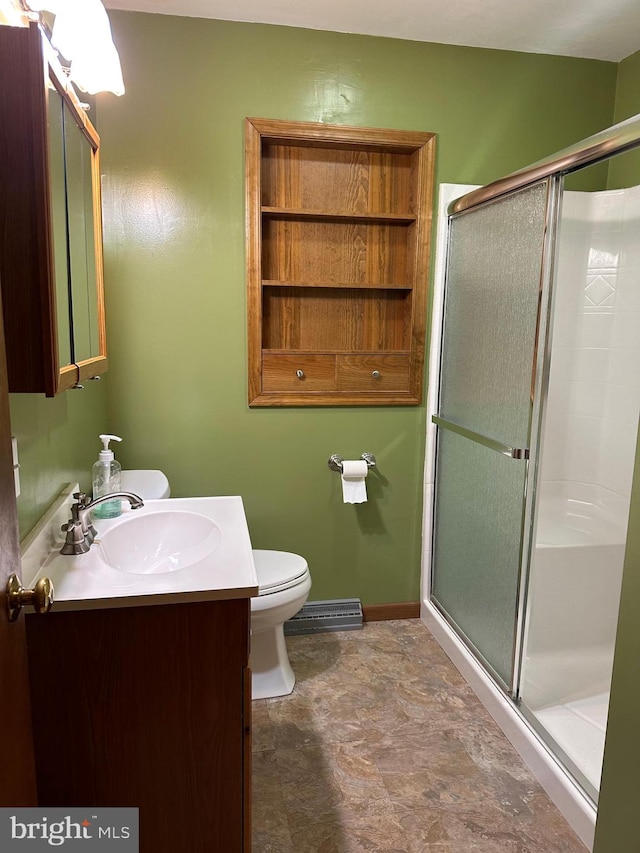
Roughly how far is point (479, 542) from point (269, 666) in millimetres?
942

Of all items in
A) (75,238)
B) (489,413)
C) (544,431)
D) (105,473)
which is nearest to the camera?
(75,238)

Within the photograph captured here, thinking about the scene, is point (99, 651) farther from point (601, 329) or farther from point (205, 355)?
point (601, 329)

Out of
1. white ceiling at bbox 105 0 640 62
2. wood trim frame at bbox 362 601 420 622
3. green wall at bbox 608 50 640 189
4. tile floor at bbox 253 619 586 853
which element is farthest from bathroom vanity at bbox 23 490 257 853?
green wall at bbox 608 50 640 189

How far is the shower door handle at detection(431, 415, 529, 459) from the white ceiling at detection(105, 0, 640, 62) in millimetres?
1542

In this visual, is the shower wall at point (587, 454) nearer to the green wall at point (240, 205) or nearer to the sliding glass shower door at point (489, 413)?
the sliding glass shower door at point (489, 413)

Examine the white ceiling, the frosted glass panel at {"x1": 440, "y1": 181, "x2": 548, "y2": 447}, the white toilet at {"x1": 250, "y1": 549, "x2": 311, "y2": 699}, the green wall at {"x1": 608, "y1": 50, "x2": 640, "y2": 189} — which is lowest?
the white toilet at {"x1": 250, "y1": 549, "x2": 311, "y2": 699}

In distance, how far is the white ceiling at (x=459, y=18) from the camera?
2.06 m

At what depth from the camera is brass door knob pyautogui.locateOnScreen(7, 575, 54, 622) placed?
36.3 inches

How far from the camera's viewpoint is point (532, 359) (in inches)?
73.3

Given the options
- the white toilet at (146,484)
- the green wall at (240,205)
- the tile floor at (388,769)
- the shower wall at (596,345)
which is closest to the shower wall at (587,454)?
the shower wall at (596,345)

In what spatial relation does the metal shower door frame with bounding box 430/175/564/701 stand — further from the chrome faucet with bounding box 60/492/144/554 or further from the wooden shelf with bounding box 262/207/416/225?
A: the chrome faucet with bounding box 60/492/144/554

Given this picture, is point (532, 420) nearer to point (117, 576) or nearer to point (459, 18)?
point (117, 576)

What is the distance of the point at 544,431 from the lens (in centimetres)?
194

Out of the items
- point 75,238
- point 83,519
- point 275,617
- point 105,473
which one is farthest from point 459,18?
point 275,617
